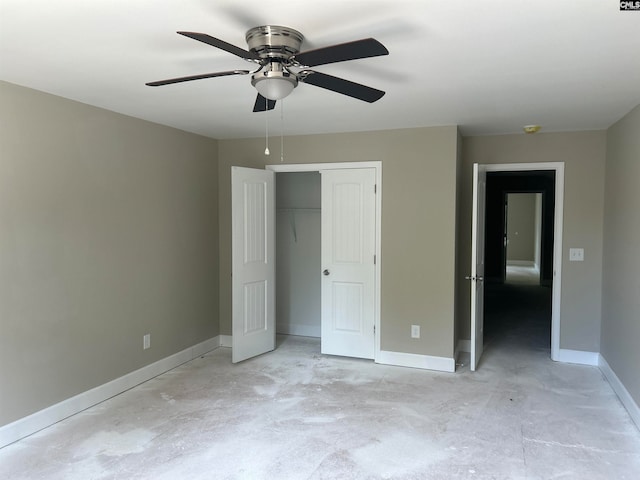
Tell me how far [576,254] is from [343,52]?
3717mm

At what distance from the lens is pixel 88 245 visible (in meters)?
3.39

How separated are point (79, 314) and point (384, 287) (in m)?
2.64

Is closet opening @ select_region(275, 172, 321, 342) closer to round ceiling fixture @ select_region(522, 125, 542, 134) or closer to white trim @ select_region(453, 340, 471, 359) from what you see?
white trim @ select_region(453, 340, 471, 359)

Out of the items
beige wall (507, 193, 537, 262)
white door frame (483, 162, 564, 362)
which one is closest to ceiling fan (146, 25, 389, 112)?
white door frame (483, 162, 564, 362)

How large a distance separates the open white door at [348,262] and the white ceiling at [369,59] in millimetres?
929

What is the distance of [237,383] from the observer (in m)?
3.90

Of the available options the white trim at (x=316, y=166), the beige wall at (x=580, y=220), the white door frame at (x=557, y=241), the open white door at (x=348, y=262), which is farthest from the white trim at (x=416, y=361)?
the white trim at (x=316, y=166)

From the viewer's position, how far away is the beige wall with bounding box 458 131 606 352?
4.35 m

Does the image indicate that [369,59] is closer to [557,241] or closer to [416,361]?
[416,361]

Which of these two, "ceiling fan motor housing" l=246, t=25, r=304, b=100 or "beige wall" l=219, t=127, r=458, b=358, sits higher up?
"ceiling fan motor housing" l=246, t=25, r=304, b=100

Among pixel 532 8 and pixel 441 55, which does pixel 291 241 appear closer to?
pixel 441 55

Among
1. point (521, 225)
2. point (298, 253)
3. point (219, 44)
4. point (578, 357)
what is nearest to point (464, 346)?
point (578, 357)

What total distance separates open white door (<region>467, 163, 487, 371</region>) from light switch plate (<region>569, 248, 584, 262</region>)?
2.80ft

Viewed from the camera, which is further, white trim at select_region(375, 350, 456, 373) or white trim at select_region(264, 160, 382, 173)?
white trim at select_region(264, 160, 382, 173)
